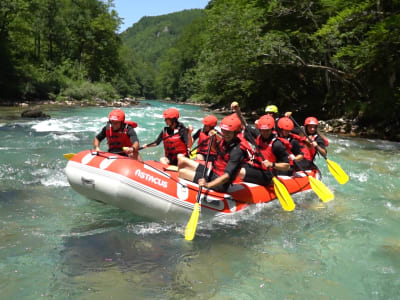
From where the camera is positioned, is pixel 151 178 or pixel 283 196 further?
pixel 283 196

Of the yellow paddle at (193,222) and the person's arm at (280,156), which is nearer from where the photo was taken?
the yellow paddle at (193,222)

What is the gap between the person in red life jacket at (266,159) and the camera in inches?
195

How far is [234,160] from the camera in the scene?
4352 millimetres

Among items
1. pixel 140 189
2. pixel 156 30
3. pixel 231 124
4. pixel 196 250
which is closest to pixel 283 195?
pixel 231 124

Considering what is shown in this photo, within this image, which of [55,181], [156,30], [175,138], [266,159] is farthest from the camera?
[156,30]

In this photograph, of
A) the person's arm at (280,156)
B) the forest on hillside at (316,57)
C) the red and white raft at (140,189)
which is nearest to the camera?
the red and white raft at (140,189)

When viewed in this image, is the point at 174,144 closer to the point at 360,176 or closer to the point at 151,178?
the point at 151,178

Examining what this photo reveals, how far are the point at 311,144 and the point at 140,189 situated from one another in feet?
11.4

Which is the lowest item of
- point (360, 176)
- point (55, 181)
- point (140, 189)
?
point (360, 176)

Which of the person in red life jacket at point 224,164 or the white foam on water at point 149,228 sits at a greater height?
the person in red life jacket at point 224,164

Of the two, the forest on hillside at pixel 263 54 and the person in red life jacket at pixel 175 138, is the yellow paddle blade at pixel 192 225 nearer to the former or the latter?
the person in red life jacket at pixel 175 138

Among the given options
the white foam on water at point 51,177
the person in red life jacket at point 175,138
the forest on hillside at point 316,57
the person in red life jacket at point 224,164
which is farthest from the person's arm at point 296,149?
the forest on hillside at point 316,57

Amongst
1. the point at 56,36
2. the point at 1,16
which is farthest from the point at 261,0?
the point at 56,36

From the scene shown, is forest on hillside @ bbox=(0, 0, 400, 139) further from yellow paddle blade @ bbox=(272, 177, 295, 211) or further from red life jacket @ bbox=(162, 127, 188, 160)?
red life jacket @ bbox=(162, 127, 188, 160)
